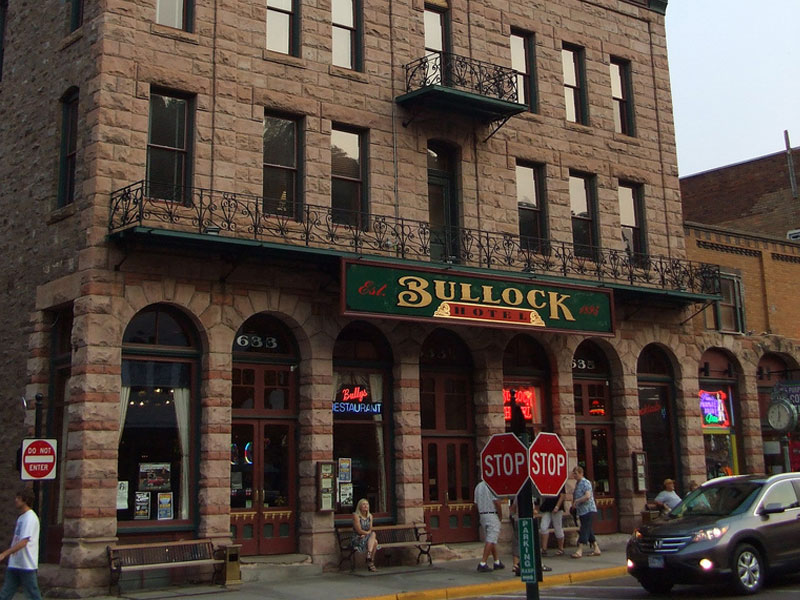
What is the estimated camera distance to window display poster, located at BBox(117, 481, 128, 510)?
53.3 feet

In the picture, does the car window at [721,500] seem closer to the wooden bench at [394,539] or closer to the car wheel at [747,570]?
the car wheel at [747,570]

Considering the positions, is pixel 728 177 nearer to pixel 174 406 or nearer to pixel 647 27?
pixel 647 27

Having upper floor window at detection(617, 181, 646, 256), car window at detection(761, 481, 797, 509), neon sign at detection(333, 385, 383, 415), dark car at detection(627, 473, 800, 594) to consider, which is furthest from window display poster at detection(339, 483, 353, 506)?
upper floor window at detection(617, 181, 646, 256)

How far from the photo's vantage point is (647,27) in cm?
2688

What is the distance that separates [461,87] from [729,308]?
10714 mm

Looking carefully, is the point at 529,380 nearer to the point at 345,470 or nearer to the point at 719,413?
the point at 345,470

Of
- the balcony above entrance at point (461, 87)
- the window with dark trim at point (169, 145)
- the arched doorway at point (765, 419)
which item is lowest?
the arched doorway at point (765, 419)

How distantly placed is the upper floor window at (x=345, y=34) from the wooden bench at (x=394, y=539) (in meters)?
9.84

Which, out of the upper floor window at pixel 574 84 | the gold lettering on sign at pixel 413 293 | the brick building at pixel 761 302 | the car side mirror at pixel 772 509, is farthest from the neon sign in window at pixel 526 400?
the car side mirror at pixel 772 509

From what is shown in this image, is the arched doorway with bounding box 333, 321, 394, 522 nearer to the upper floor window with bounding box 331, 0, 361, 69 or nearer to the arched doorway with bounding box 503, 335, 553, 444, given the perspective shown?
the arched doorway with bounding box 503, 335, 553, 444

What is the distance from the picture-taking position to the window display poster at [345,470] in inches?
747

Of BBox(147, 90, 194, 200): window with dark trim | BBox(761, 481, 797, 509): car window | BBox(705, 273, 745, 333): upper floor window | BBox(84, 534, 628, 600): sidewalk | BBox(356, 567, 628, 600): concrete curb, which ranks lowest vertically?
BBox(356, 567, 628, 600): concrete curb

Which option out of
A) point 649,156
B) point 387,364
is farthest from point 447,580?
point 649,156

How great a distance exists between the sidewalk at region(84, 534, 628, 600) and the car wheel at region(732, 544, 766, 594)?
12.3 ft
